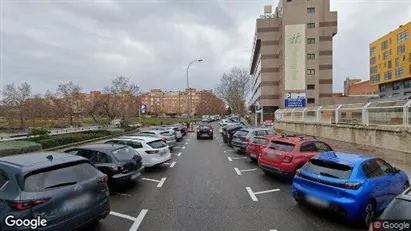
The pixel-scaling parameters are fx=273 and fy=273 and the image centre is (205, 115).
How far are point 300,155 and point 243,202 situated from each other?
3.00 m

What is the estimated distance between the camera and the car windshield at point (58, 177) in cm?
413

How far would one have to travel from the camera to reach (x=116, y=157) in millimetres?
7980

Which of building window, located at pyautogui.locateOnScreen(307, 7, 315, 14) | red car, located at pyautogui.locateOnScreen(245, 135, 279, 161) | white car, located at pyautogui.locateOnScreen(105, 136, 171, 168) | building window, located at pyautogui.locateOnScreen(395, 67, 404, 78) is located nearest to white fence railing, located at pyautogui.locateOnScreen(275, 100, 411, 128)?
red car, located at pyautogui.locateOnScreen(245, 135, 279, 161)

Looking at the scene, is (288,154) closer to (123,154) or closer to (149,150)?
(123,154)

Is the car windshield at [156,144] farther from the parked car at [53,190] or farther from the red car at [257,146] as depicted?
the parked car at [53,190]

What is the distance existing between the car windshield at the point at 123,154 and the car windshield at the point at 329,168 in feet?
16.8

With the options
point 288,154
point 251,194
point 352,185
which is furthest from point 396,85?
point 352,185

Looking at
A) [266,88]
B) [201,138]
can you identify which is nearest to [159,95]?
[266,88]

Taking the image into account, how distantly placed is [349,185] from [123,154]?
612cm

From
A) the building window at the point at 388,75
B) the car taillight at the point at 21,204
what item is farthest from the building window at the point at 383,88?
the car taillight at the point at 21,204

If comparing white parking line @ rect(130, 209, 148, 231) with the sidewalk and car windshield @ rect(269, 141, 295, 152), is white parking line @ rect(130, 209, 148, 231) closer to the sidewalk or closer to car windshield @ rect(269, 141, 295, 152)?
car windshield @ rect(269, 141, 295, 152)

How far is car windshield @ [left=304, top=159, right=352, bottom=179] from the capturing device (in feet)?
18.4

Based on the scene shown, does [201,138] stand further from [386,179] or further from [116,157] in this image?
[386,179]

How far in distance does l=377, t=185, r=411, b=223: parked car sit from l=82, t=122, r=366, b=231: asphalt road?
81.9 inches
